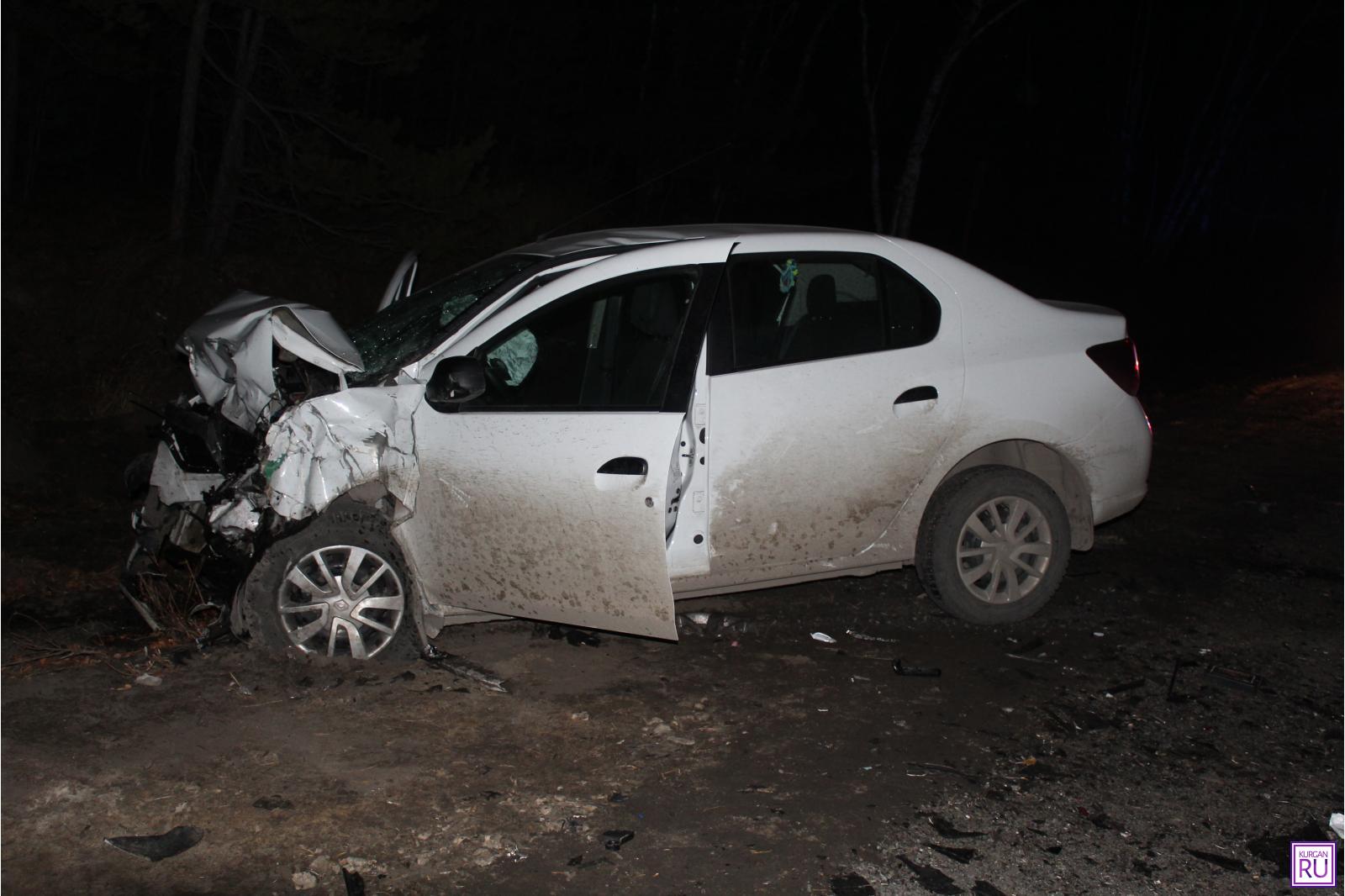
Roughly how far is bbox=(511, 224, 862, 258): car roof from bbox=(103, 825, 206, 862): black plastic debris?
2940 mm

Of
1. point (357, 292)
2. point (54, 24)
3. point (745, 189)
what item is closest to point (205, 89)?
point (54, 24)

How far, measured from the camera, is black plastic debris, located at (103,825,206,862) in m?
Result: 3.58

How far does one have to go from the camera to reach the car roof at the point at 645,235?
535cm

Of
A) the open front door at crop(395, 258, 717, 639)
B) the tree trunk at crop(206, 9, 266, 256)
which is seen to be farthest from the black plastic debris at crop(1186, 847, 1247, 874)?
the tree trunk at crop(206, 9, 266, 256)

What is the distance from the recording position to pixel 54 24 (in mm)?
13586

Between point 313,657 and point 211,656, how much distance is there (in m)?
0.49

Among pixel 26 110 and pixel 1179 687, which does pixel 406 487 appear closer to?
pixel 1179 687

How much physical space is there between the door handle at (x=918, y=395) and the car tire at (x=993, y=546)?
510 mm

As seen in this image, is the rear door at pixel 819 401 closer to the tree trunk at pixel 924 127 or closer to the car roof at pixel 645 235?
the car roof at pixel 645 235

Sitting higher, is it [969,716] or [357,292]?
[357,292]

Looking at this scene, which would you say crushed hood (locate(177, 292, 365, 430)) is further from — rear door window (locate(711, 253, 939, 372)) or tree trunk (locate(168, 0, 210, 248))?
tree trunk (locate(168, 0, 210, 248))

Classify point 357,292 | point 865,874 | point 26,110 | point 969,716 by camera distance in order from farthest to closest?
point 26,110 < point 357,292 < point 969,716 < point 865,874

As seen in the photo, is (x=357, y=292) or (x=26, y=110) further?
(x=26, y=110)

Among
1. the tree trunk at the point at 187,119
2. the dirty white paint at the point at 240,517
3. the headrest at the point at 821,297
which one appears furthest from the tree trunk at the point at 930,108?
the dirty white paint at the point at 240,517
